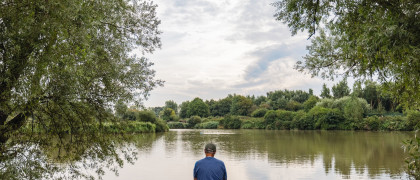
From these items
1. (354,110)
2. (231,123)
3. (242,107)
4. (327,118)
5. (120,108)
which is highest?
(242,107)

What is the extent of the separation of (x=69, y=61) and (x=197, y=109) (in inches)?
4003

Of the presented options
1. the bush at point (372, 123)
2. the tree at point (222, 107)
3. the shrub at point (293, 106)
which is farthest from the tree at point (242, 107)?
the bush at point (372, 123)

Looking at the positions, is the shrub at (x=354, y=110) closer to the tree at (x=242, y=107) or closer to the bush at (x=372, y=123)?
the bush at (x=372, y=123)

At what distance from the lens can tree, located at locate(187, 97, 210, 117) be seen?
107 m

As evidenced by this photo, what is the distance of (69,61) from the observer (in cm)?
503

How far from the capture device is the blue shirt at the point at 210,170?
4348 millimetres

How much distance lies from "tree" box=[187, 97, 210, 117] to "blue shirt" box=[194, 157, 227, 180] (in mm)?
101902

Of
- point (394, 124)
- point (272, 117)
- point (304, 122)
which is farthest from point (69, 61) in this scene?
point (272, 117)

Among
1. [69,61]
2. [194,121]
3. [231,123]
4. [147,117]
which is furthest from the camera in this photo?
[194,121]

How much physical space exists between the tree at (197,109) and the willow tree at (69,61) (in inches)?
3851

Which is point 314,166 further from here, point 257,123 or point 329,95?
point 329,95

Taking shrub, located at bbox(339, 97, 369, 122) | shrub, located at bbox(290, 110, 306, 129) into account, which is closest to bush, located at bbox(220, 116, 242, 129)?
shrub, located at bbox(290, 110, 306, 129)

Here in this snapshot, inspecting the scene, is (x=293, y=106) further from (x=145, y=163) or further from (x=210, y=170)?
(x=210, y=170)

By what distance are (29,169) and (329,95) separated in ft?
279
